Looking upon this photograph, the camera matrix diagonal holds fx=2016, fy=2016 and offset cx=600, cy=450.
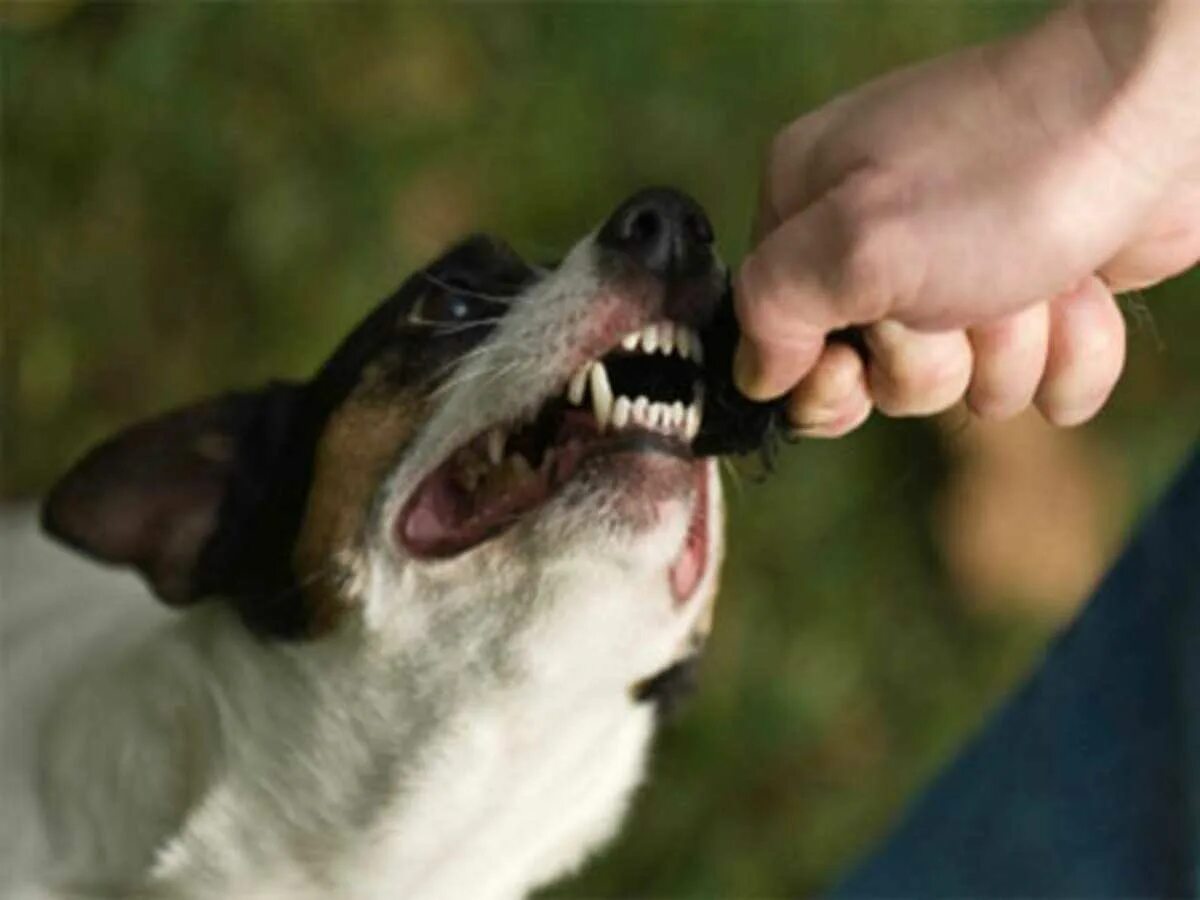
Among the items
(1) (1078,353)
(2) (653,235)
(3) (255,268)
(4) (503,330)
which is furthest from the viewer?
(3) (255,268)

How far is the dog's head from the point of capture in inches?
54.4

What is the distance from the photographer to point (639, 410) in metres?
1.36

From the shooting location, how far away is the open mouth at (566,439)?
4.41 feet

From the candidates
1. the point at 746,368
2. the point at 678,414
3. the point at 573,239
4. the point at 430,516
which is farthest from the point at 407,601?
the point at 573,239

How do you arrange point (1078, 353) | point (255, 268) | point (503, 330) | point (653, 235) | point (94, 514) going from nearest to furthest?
point (1078, 353)
point (653, 235)
point (503, 330)
point (94, 514)
point (255, 268)

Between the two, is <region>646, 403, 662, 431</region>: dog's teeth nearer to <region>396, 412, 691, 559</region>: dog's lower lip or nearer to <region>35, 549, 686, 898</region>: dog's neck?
<region>396, 412, 691, 559</region>: dog's lower lip

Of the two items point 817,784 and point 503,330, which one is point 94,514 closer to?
point 503,330

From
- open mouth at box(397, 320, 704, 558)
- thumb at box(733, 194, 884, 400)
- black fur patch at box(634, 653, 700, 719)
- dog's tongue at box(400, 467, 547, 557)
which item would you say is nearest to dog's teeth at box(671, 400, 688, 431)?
open mouth at box(397, 320, 704, 558)

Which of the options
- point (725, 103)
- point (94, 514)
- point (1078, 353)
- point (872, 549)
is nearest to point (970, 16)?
point (725, 103)

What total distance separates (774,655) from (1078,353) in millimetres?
1785

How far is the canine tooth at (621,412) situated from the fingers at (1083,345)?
13.0 inches

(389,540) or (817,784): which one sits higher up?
(389,540)

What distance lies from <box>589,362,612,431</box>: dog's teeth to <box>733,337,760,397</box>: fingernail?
0.26m

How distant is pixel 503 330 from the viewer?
1.50m
